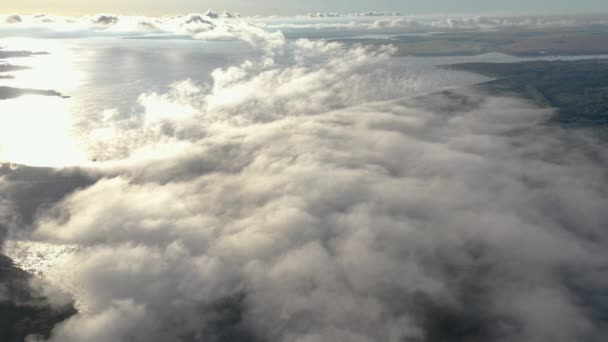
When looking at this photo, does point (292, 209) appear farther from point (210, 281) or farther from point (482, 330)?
point (482, 330)

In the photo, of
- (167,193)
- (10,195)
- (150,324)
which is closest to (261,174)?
(167,193)

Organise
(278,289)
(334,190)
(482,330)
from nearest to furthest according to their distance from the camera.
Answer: (482,330), (278,289), (334,190)

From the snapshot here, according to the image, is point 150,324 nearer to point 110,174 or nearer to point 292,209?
point 292,209

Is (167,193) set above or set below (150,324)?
above

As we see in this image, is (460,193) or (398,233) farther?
(460,193)

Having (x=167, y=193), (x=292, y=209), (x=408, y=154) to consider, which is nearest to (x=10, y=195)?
(x=167, y=193)

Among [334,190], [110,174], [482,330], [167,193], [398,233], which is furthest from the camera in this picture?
[110,174]
